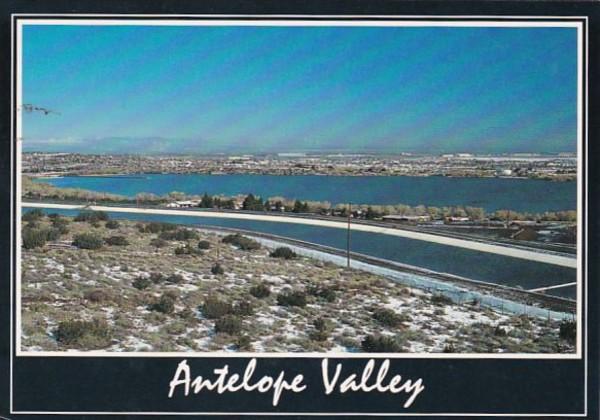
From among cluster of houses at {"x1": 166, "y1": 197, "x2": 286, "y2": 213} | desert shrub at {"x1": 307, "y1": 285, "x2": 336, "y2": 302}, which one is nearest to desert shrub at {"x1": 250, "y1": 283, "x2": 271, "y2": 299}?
desert shrub at {"x1": 307, "y1": 285, "x2": 336, "y2": 302}

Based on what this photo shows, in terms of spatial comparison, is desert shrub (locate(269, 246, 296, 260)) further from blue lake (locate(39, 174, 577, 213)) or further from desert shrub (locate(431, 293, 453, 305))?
desert shrub (locate(431, 293, 453, 305))

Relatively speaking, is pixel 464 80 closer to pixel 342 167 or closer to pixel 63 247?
pixel 342 167

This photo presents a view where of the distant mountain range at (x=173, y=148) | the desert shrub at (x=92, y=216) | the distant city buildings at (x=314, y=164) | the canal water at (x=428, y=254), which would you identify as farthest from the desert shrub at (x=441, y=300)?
the desert shrub at (x=92, y=216)

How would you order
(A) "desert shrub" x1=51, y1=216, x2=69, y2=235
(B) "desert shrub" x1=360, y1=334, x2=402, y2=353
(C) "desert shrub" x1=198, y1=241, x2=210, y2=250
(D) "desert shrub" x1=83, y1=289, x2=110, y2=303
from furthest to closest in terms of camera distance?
(C) "desert shrub" x1=198, y1=241, x2=210, y2=250 → (A) "desert shrub" x1=51, y1=216, x2=69, y2=235 → (D) "desert shrub" x1=83, y1=289, x2=110, y2=303 → (B) "desert shrub" x1=360, y1=334, x2=402, y2=353

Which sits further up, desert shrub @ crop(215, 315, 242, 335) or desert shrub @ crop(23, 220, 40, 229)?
desert shrub @ crop(23, 220, 40, 229)

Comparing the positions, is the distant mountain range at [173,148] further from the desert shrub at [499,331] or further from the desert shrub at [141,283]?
the desert shrub at [499,331]

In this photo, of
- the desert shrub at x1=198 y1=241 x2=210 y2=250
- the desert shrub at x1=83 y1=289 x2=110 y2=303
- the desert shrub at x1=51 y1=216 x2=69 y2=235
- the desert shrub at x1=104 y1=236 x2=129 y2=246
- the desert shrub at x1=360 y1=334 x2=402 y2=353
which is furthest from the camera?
the desert shrub at x1=198 y1=241 x2=210 y2=250
